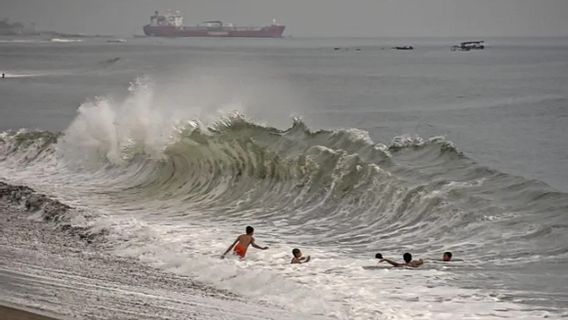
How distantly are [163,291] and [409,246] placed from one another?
17.4ft

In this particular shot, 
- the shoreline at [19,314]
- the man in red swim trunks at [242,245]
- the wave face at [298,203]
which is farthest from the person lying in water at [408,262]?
the shoreline at [19,314]

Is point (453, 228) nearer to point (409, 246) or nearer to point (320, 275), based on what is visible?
point (409, 246)

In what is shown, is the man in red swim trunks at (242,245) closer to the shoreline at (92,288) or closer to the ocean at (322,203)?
the ocean at (322,203)

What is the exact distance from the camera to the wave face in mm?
12609

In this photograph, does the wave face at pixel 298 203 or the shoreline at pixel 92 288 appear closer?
the shoreline at pixel 92 288

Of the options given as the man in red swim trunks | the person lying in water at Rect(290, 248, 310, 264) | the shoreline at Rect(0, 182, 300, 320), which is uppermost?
the man in red swim trunks

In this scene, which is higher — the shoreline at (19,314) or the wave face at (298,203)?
the wave face at (298,203)

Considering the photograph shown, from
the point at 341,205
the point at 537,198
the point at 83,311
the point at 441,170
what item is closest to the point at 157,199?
the point at 341,205

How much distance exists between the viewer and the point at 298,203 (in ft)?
65.3

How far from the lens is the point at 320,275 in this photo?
12953 mm

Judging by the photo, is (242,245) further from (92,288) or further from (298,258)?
(92,288)

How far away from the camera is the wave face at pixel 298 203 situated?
1261 cm

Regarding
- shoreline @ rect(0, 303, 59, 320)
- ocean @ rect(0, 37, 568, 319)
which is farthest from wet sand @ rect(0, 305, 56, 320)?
ocean @ rect(0, 37, 568, 319)

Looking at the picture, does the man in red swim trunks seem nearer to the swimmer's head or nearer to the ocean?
the ocean
